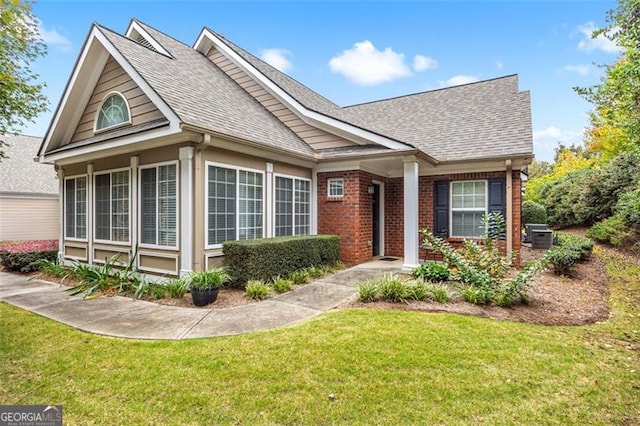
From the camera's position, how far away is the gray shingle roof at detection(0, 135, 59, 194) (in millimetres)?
16750

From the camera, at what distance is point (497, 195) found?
928 cm

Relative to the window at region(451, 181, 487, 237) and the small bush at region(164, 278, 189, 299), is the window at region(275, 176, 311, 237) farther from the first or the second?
the window at region(451, 181, 487, 237)

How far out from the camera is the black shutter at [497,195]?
9180 mm

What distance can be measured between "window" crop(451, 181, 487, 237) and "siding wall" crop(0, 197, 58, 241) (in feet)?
67.1

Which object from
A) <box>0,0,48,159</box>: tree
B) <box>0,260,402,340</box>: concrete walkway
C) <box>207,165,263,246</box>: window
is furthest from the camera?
<box>0,0,48,159</box>: tree

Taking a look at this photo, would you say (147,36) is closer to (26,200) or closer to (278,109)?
(278,109)

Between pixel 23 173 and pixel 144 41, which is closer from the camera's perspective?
pixel 144 41

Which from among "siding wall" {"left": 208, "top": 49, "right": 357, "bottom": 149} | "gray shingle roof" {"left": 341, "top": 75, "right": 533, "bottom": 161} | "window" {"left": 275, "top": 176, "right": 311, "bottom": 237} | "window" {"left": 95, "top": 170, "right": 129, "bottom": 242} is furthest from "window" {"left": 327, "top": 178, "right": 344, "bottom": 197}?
"window" {"left": 95, "top": 170, "right": 129, "bottom": 242}

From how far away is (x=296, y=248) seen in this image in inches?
310

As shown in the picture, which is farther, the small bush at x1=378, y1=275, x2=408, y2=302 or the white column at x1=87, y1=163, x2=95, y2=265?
the white column at x1=87, y1=163, x2=95, y2=265

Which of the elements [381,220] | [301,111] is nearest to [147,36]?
[301,111]

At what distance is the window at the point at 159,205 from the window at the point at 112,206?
831mm

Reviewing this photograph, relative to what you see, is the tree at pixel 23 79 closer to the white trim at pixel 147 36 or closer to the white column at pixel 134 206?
the white trim at pixel 147 36

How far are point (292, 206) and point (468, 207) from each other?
207 inches
